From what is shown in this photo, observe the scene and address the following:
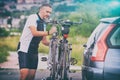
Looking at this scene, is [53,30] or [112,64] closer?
[112,64]

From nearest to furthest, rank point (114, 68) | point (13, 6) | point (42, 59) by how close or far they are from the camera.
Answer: point (114, 68) → point (42, 59) → point (13, 6)

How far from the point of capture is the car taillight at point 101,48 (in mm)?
4914

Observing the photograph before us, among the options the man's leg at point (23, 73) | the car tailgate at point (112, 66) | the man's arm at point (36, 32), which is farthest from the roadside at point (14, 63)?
the car tailgate at point (112, 66)

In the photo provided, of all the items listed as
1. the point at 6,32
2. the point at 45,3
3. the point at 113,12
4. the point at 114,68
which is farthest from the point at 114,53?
the point at 6,32

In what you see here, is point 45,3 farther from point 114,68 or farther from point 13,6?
point 114,68

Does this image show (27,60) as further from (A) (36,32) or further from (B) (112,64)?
(B) (112,64)

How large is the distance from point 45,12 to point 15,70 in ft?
4.12

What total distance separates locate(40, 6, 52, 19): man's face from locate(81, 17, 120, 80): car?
1163 mm

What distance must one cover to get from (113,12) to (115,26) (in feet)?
3.44

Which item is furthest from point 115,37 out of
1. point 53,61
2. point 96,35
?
point 53,61

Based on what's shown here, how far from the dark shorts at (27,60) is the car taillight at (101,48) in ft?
4.45

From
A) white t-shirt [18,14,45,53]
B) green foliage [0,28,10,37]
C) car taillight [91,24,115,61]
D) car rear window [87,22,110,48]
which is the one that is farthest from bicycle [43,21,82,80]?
green foliage [0,28,10,37]

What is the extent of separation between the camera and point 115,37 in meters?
5.03

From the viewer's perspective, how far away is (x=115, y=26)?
16.6ft
